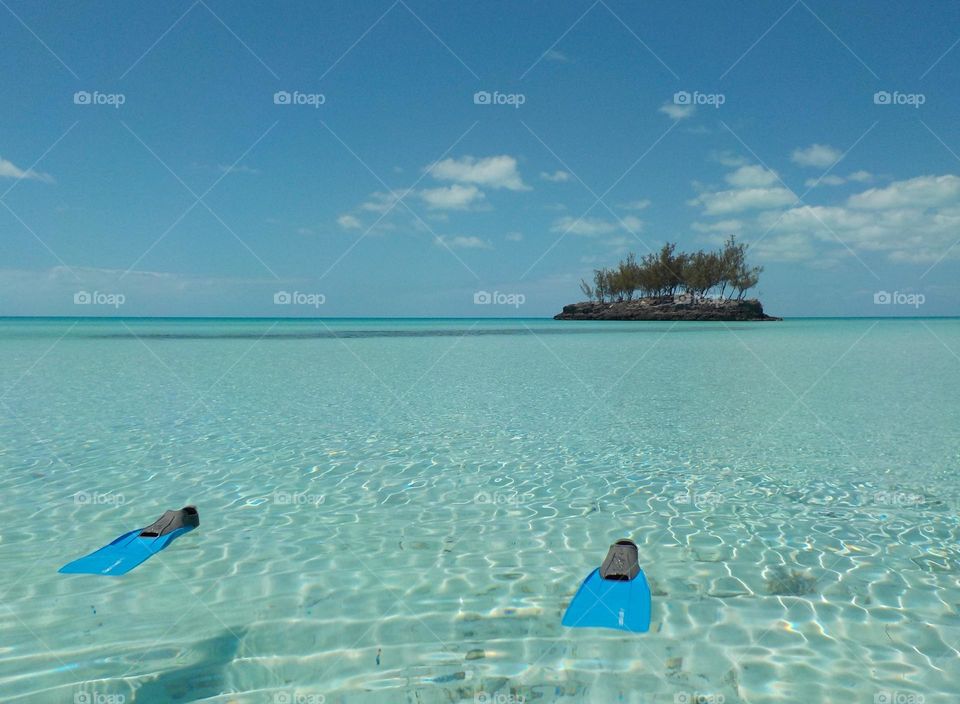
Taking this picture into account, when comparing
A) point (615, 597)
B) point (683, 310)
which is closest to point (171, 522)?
point (615, 597)

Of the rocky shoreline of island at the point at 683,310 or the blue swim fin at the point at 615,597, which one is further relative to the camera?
the rocky shoreline of island at the point at 683,310

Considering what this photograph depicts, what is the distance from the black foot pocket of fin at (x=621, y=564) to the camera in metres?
4.32

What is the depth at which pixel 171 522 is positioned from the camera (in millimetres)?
5242

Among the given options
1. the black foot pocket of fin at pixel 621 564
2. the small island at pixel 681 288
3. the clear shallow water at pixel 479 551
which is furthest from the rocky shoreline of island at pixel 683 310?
the black foot pocket of fin at pixel 621 564

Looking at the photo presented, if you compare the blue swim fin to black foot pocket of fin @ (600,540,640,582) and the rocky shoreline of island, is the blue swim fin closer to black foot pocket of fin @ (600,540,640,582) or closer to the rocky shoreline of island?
black foot pocket of fin @ (600,540,640,582)

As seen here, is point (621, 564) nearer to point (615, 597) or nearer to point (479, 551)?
point (615, 597)

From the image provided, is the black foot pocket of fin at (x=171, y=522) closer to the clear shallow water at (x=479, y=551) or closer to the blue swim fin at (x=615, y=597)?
the clear shallow water at (x=479, y=551)

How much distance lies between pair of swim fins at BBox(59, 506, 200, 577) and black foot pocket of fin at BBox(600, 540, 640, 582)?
11.9 ft

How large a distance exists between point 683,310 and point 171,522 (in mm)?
87440

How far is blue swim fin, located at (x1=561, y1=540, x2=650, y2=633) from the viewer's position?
3.88m

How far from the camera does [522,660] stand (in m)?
3.59

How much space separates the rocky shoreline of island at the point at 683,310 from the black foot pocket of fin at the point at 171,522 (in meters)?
85.3

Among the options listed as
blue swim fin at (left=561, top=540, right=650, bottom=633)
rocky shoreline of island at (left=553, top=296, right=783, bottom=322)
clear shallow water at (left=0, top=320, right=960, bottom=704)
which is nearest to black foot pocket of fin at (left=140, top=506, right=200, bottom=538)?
clear shallow water at (left=0, top=320, right=960, bottom=704)

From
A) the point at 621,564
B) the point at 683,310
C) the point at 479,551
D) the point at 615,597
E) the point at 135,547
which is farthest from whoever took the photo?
the point at 683,310
